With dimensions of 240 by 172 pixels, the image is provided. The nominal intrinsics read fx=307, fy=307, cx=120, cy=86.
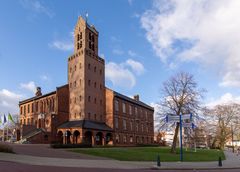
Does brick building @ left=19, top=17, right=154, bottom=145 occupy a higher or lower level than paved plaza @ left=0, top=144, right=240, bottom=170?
higher

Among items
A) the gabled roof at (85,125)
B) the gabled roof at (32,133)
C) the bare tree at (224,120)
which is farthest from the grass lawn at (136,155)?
the bare tree at (224,120)

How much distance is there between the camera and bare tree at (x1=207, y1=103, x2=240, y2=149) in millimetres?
79625

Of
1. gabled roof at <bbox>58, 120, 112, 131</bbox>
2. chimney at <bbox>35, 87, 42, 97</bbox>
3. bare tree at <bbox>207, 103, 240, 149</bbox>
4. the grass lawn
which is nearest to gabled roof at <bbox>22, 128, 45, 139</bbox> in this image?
gabled roof at <bbox>58, 120, 112, 131</bbox>

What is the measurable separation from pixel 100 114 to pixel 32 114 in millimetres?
17976

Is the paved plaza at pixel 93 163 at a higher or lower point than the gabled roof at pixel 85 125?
lower

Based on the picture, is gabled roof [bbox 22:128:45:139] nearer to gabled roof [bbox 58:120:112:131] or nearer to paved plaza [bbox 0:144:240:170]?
gabled roof [bbox 58:120:112:131]

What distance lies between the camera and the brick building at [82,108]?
62.3 meters

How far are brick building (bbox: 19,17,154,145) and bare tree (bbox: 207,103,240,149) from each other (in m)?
24.9

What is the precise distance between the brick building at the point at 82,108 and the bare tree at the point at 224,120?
978 inches

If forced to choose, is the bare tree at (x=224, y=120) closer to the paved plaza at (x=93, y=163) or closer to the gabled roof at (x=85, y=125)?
the gabled roof at (x=85, y=125)

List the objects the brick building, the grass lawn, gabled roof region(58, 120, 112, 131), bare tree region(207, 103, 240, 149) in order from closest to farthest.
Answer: the grass lawn < gabled roof region(58, 120, 112, 131) < the brick building < bare tree region(207, 103, 240, 149)

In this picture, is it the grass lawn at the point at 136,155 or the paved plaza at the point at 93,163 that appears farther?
the grass lawn at the point at 136,155

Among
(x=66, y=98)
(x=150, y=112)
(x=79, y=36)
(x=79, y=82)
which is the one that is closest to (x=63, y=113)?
(x=66, y=98)

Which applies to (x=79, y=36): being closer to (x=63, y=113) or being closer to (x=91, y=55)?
(x=91, y=55)
